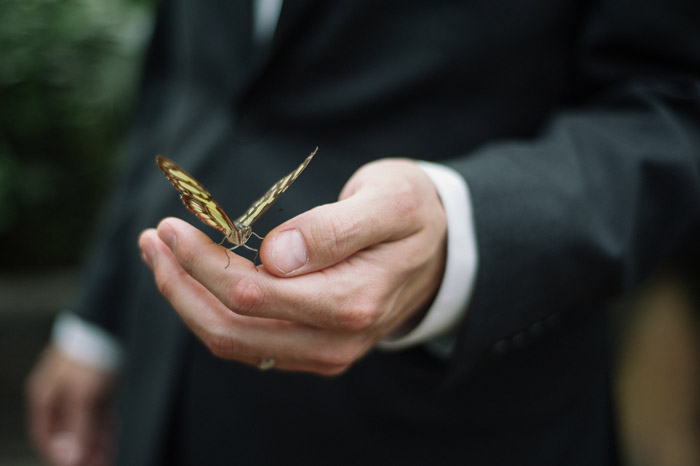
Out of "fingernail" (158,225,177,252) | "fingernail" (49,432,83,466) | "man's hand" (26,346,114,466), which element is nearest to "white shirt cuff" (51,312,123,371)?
"man's hand" (26,346,114,466)

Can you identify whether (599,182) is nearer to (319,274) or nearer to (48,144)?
(319,274)

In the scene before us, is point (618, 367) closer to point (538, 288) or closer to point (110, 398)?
point (538, 288)

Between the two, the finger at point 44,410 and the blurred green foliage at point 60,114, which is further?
the blurred green foliage at point 60,114

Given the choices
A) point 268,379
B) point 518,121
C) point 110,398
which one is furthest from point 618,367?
point 110,398

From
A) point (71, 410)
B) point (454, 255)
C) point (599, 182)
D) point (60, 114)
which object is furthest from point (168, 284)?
point (60, 114)

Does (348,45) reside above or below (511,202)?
above

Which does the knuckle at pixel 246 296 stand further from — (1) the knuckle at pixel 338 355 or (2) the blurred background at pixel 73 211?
(2) the blurred background at pixel 73 211

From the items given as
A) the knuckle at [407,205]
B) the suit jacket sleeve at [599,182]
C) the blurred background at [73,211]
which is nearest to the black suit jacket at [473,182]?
the suit jacket sleeve at [599,182]
